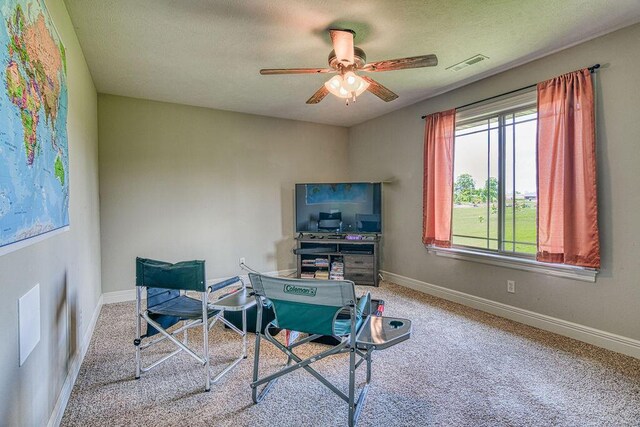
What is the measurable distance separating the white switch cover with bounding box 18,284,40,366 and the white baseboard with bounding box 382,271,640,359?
3.79 m

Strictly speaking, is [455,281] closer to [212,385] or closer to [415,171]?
[415,171]

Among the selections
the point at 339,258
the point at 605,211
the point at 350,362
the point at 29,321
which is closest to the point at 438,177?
the point at 605,211

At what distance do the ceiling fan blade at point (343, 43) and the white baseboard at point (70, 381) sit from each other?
9.42ft

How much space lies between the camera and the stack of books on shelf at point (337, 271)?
4742 mm

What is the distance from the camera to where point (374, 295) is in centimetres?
422

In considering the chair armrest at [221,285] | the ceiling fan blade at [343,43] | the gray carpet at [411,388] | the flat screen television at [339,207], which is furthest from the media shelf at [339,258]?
the ceiling fan blade at [343,43]

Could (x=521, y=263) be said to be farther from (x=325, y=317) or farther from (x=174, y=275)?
(x=174, y=275)

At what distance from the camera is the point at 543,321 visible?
306 cm

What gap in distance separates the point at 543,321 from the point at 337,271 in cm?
253

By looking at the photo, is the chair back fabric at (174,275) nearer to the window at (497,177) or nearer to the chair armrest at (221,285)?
the chair armrest at (221,285)

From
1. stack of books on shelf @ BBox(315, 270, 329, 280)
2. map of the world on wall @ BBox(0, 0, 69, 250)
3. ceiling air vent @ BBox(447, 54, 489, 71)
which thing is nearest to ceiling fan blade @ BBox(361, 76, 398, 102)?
ceiling air vent @ BBox(447, 54, 489, 71)

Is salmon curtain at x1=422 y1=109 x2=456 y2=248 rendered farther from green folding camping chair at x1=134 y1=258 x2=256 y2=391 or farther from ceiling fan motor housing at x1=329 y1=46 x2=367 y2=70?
green folding camping chair at x1=134 y1=258 x2=256 y2=391

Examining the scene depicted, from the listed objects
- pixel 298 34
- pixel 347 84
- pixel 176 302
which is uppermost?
pixel 298 34

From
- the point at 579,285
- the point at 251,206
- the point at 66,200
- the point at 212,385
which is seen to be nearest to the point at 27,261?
the point at 66,200
